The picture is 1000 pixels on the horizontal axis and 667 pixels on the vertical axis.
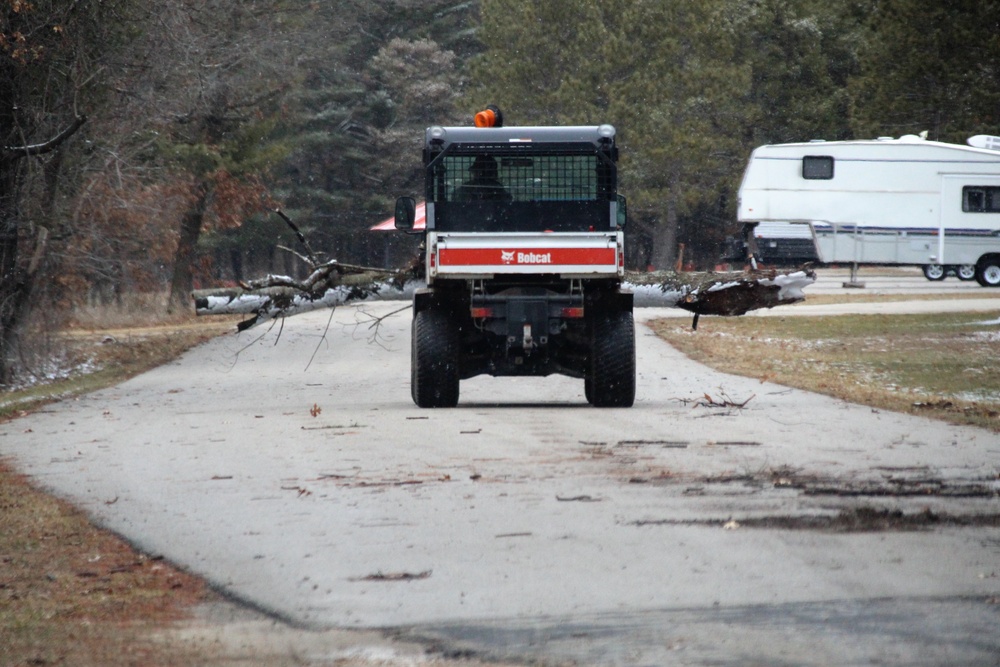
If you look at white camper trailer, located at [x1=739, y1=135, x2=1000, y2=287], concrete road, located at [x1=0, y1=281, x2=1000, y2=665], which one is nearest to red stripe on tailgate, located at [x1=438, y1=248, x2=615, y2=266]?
concrete road, located at [x1=0, y1=281, x2=1000, y2=665]

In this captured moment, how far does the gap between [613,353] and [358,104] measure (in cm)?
4829

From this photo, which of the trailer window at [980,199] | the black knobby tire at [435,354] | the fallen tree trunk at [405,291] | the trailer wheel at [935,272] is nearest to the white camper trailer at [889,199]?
the trailer window at [980,199]

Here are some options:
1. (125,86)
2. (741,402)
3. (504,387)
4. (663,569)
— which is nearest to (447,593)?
(663,569)

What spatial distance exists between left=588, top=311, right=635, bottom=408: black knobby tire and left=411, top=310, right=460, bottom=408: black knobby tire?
1.42 meters

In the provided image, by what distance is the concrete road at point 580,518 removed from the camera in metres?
5.81

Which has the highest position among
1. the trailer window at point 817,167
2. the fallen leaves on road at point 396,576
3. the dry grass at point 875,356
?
the trailer window at point 817,167

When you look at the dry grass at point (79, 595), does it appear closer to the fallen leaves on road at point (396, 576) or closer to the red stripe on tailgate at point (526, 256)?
the fallen leaves on road at point (396, 576)

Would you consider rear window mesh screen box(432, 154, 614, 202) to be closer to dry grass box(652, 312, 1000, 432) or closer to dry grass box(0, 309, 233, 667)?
dry grass box(652, 312, 1000, 432)

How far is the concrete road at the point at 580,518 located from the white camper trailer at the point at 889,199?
907 inches

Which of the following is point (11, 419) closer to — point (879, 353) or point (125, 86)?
point (125, 86)

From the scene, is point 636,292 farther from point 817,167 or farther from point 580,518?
point 817,167

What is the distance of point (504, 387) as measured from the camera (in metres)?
17.8

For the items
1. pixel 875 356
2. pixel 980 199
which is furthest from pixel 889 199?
pixel 875 356

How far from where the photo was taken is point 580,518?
813 cm
